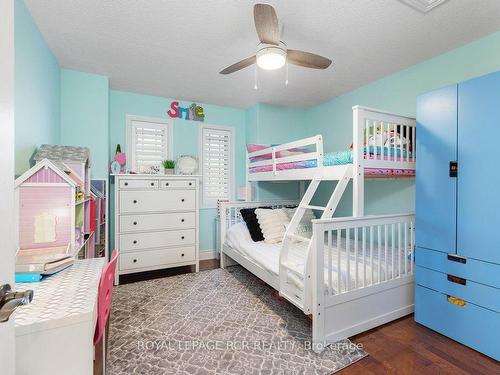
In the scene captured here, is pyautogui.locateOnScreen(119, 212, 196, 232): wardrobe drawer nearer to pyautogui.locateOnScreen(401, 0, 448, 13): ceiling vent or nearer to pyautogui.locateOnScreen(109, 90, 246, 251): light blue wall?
pyautogui.locateOnScreen(109, 90, 246, 251): light blue wall

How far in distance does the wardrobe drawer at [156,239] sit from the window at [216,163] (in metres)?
0.81

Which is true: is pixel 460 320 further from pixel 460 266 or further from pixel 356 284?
pixel 356 284

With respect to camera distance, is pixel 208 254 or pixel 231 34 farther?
pixel 208 254

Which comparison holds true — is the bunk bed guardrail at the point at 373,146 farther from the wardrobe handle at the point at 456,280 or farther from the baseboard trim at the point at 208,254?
the baseboard trim at the point at 208,254

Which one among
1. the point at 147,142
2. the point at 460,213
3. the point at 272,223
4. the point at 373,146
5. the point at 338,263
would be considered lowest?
the point at 338,263

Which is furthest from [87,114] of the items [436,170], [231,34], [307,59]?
[436,170]

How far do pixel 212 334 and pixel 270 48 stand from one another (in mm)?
2271

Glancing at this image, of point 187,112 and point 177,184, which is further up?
point 187,112

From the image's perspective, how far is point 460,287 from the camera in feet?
6.23

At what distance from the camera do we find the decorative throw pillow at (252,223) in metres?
3.23

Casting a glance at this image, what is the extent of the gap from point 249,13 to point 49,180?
74.4 inches

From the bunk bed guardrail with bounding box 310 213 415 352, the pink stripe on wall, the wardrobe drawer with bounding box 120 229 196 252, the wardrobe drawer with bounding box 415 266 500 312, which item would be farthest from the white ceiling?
the wardrobe drawer with bounding box 415 266 500 312

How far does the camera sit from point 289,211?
3.62m

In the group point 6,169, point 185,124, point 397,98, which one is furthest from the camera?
point 185,124
